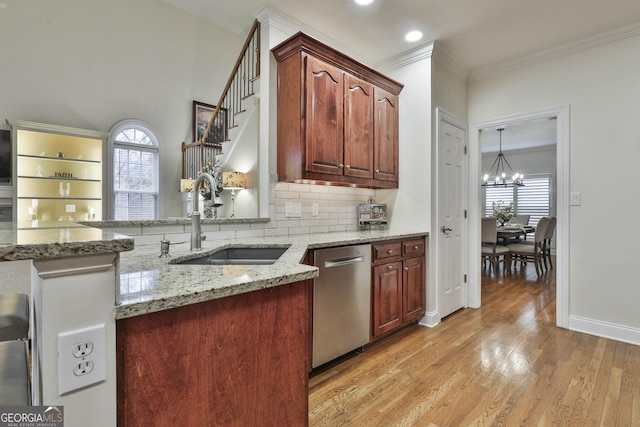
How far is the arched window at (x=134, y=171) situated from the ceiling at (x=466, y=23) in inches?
118

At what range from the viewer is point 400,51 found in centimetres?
321

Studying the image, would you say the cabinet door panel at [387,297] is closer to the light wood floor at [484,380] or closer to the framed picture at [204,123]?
the light wood floor at [484,380]

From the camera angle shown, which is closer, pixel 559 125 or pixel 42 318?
pixel 42 318

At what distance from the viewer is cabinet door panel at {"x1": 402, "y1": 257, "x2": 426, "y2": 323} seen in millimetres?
2836

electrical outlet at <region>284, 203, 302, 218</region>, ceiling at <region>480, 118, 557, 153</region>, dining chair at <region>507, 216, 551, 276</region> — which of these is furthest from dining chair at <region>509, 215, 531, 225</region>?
electrical outlet at <region>284, 203, 302, 218</region>

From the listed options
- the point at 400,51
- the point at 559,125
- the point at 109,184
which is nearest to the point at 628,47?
the point at 559,125

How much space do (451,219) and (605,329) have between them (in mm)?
1602

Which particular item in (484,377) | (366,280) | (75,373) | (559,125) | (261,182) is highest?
(559,125)

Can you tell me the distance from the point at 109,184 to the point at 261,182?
325 cm

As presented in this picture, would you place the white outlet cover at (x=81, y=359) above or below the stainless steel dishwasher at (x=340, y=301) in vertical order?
above

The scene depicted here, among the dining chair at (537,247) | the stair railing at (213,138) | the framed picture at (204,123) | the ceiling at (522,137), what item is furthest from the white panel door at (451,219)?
the framed picture at (204,123)

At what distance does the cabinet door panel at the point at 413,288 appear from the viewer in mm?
2836

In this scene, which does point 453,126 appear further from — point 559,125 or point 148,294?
point 148,294

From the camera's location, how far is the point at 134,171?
4.91 metres
